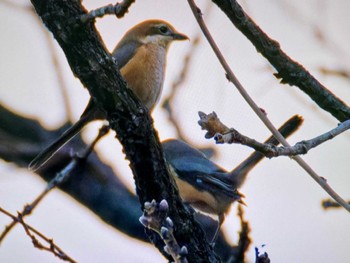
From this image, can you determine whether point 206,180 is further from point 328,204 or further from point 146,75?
point 328,204

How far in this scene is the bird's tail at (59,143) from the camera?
3812mm

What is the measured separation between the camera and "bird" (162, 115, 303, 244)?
5.31m

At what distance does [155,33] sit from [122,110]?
2484 millimetres

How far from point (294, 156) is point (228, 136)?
1.15 ft

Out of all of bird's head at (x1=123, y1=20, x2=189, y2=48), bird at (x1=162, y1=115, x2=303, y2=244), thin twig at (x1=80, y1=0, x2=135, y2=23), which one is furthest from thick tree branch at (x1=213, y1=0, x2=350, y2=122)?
bird at (x1=162, y1=115, x2=303, y2=244)

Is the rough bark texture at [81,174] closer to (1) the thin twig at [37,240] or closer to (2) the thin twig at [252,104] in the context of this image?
(1) the thin twig at [37,240]

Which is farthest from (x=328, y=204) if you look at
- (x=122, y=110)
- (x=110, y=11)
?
(x=110, y=11)

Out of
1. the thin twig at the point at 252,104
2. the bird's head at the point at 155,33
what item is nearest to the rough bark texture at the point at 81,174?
the bird's head at the point at 155,33

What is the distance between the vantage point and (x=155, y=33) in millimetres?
4887

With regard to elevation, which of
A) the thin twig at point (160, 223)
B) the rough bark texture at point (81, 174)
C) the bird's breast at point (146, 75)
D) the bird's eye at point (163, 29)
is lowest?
the thin twig at point (160, 223)

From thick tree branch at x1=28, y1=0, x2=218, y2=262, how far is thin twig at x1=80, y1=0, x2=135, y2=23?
0.10ft

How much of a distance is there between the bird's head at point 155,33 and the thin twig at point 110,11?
2.29 meters

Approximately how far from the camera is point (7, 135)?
150 inches

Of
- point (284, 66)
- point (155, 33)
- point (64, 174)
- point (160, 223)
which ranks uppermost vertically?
point (155, 33)
